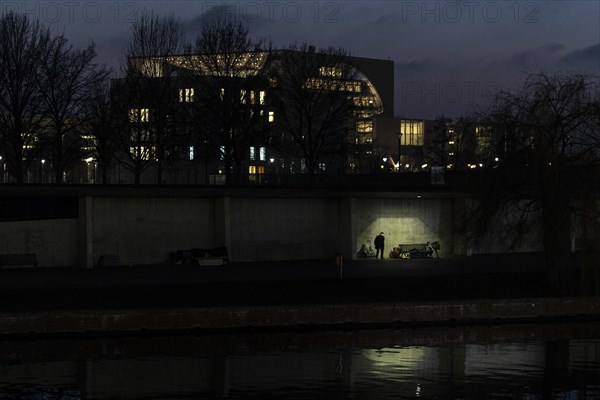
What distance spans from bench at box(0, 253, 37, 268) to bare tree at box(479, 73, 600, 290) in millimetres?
20128

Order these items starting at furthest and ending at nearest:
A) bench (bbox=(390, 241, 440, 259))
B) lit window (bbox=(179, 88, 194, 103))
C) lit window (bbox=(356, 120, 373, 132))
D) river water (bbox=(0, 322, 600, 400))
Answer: lit window (bbox=(356, 120, 373, 132)) < lit window (bbox=(179, 88, 194, 103)) < bench (bbox=(390, 241, 440, 259)) < river water (bbox=(0, 322, 600, 400))

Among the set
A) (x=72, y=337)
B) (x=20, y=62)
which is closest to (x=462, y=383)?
(x=72, y=337)

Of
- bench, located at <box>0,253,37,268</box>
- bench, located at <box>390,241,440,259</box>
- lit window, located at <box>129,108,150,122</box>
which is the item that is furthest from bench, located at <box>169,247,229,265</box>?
lit window, located at <box>129,108,150,122</box>

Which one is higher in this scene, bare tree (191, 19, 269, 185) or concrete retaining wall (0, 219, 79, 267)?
bare tree (191, 19, 269, 185)

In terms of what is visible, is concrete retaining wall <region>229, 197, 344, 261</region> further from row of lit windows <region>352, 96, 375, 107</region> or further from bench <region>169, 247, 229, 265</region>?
row of lit windows <region>352, 96, 375, 107</region>

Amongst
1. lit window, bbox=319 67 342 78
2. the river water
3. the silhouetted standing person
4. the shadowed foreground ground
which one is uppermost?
lit window, bbox=319 67 342 78

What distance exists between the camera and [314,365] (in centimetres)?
2539

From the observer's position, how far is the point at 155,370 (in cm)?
2427

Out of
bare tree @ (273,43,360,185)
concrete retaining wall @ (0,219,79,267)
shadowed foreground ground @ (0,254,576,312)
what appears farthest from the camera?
bare tree @ (273,43,360,185)

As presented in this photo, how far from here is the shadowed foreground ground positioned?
32719mm

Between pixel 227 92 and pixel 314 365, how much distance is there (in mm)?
41326

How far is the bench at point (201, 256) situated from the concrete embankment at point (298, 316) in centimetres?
1604

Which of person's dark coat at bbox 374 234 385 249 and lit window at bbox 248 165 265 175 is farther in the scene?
lit window at bbox 248 165 265 175

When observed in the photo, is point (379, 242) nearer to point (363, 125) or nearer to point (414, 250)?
point (414, 250)
